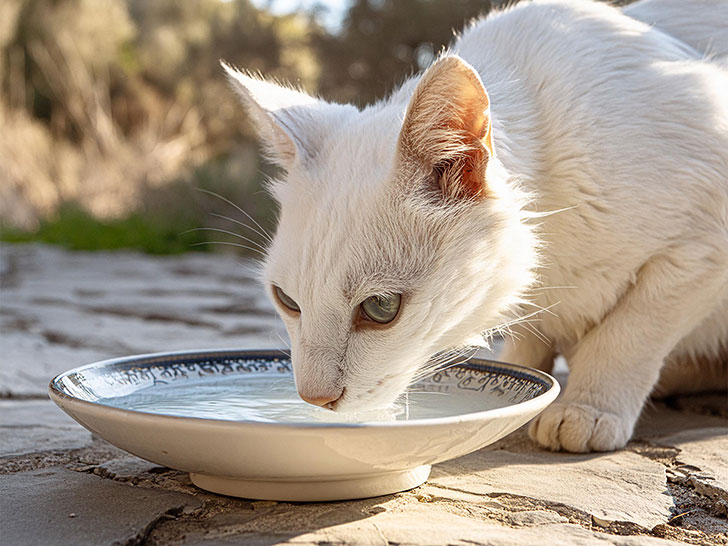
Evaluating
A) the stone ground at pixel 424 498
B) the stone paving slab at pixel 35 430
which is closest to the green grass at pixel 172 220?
the stone paving slab at pixel 35 430

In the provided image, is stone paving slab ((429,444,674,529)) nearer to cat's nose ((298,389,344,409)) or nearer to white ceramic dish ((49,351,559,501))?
white ceramic dish ((49,351,559,501))

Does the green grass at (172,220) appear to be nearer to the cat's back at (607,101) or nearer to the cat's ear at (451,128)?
the cat's back at (607,101)

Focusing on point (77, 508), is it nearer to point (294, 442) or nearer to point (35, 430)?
point (294, 442)

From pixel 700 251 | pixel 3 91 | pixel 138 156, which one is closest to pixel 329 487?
pixel 700 251

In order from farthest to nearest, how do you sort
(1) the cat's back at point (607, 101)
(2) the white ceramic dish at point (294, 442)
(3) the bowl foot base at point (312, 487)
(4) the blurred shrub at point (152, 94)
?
(4) the blurred shrub at point (152, 94), (1) the cat's back at point (607, 101), (3) the bowl foot base at point (312, 487), (2) the white ceramic dish at point (294, 442)

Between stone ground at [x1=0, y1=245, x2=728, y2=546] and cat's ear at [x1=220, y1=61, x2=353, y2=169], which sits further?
cat's ear at [x1=220, y1=61, x2=353, y2=169]

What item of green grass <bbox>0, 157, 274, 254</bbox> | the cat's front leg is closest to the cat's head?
the cat's front leg

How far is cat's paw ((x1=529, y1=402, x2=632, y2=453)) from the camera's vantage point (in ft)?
5.55

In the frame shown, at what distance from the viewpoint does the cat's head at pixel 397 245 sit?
1358 mm

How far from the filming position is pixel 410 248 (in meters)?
1.43

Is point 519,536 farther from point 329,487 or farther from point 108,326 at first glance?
point 108,326

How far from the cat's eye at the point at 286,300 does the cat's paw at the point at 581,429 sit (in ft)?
2.03

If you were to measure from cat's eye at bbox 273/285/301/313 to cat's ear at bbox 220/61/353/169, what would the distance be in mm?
267

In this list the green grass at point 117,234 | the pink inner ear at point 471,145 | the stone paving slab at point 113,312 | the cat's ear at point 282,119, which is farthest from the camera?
the green grass at point 117,234
